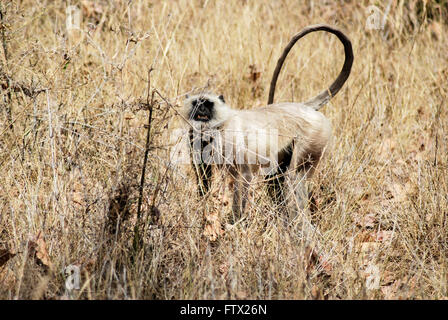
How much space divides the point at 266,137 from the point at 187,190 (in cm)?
106

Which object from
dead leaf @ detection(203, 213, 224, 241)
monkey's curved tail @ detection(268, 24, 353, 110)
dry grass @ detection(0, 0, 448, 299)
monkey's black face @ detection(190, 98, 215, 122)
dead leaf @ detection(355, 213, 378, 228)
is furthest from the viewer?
monkey's curved tail @ detection(268, 24, 353, 110)

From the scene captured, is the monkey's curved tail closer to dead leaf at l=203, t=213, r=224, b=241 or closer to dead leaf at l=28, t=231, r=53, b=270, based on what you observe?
dead leaf at l=203, t=213, r=224, b=241

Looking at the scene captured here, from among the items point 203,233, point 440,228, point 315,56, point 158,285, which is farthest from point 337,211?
point 315,56

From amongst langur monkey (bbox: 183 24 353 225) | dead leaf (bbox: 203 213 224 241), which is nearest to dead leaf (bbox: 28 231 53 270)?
dead leaf (bbox: 203 213 224 241)

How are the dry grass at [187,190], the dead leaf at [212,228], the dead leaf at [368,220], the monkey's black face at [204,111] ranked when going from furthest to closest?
the monkey's black face at [204,111] → the dead leaf at [368,220] → the dead leaf at [212,228] → the dry grass at [187,190]

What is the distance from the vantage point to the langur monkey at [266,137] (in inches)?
160

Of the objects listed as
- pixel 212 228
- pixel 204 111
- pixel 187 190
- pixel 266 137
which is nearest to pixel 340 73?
pixel 266 137

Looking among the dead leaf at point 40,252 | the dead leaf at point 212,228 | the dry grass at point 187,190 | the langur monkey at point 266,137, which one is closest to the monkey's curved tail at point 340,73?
the langur monkey at point 266,137

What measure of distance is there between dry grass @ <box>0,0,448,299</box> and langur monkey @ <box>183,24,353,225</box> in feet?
0.76

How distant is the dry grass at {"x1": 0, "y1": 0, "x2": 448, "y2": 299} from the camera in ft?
8.88

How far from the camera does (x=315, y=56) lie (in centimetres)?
Answer: 586

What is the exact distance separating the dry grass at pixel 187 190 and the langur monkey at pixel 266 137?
232mm

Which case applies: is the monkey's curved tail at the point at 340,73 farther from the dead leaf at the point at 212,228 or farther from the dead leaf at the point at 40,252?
the dead leaf at the point at 40,252

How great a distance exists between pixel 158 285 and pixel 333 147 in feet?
7.72
